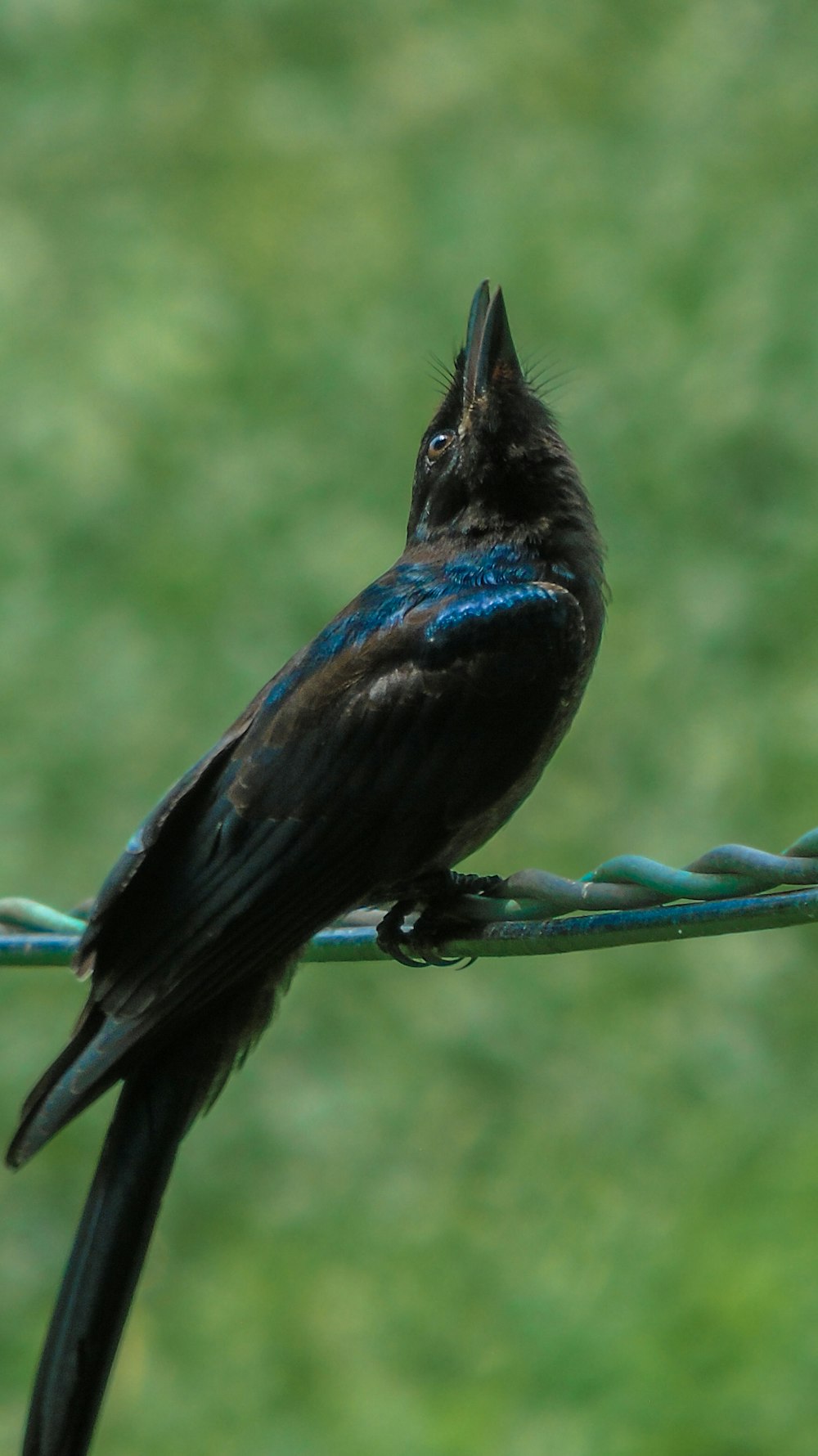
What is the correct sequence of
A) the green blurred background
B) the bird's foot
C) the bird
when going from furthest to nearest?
the green blurred background, the bird's foot, the bird

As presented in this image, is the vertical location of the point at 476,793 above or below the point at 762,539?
below

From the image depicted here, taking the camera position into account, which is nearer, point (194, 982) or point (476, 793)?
point (194, 982)

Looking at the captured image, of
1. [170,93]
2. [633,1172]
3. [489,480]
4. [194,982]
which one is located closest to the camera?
[194,982]

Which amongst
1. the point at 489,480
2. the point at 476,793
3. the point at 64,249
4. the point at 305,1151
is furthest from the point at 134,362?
the point at 476,793

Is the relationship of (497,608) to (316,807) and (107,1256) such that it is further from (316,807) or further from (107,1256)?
(107,1256)

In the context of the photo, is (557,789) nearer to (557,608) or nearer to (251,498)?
(251,498)

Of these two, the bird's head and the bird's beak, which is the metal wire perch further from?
the bird's beak

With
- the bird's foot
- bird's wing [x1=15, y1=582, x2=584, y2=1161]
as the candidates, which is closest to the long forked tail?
→ bird's wing [x1=15, y1=582, x2=584, y2=1161]

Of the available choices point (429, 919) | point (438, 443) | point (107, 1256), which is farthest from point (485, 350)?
point (107, 1256)
